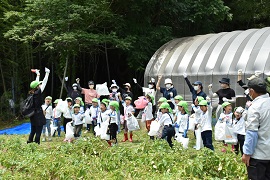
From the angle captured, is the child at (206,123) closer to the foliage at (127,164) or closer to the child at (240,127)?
the child at (240,127)

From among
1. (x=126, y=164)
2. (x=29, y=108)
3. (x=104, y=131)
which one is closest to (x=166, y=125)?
(x=104, y=131)

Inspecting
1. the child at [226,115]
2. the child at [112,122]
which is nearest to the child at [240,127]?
the child at [226,115]

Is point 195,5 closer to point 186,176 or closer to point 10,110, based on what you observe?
point 10,110

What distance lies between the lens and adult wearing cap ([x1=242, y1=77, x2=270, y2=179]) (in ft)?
13.8

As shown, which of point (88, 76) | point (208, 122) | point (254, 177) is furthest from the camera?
point (88, 76)

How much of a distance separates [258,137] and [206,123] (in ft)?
11.8

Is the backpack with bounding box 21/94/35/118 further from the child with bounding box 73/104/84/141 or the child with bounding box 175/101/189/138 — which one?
the child with bounding box 175/101/189/138

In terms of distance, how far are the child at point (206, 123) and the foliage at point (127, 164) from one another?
4.31 feet

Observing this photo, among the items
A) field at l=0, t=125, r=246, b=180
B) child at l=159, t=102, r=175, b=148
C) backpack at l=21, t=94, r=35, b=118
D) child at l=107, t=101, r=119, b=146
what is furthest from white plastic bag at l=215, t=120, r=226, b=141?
backpack at l=21, t=94, r=35, b=118

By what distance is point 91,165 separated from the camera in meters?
6.29

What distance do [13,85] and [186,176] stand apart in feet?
56.3

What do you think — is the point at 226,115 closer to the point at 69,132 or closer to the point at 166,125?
the point at 166,125

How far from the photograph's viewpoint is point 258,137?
428 cm

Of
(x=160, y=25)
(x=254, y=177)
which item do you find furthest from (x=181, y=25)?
(x=254, y=177)
